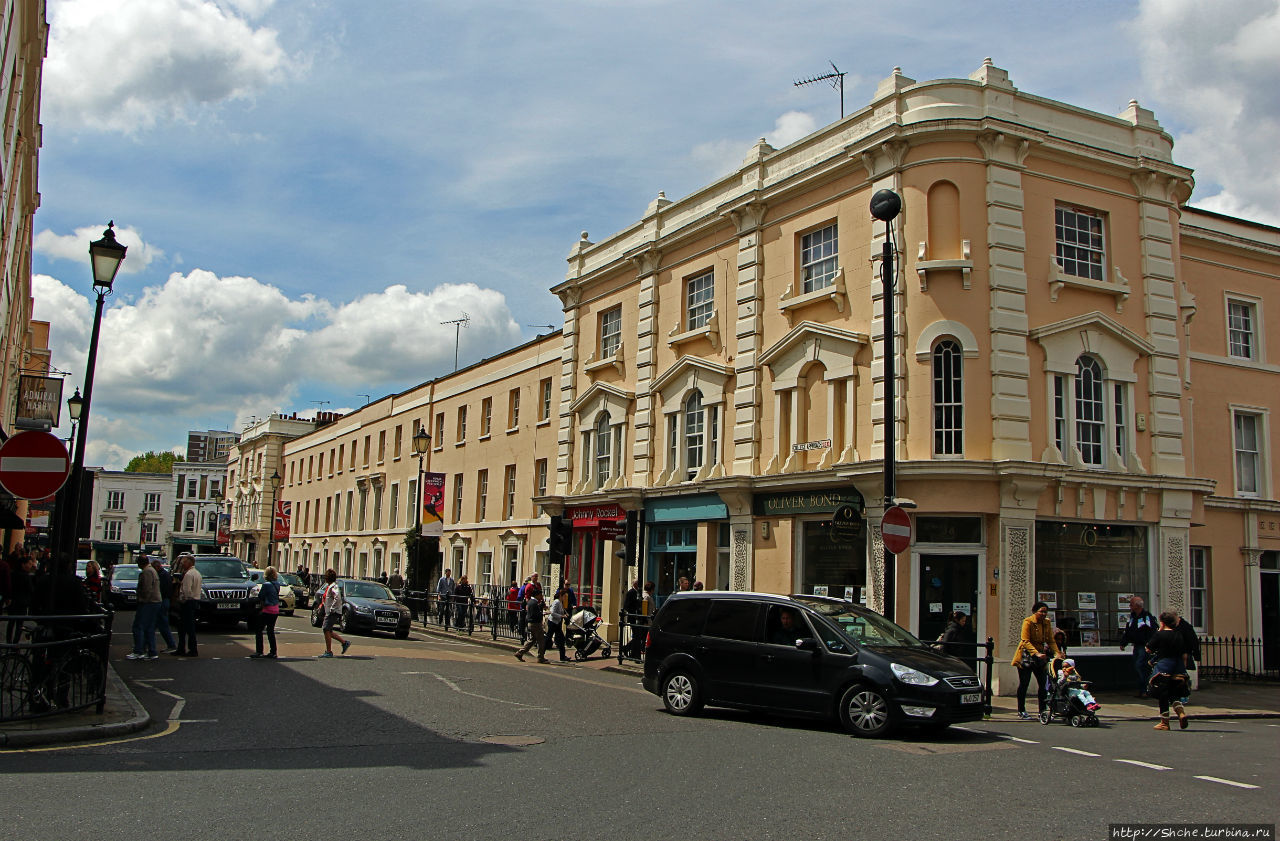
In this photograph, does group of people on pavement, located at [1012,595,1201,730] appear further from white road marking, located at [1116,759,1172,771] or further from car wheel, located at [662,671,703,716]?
car wheel, located at [662,671,703,716]

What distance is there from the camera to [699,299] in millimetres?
25531

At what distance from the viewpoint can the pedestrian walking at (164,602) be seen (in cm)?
1794

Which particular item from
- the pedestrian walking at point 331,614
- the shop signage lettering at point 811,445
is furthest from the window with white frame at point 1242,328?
the pedestrian walking at point 331,614

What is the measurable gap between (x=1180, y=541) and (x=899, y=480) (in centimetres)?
612

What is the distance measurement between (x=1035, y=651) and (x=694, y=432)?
11.4 meters

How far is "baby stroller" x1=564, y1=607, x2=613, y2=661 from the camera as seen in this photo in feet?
74.3

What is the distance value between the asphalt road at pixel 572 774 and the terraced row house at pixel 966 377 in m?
4.53


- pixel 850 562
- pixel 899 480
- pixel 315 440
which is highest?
pixel 315 440

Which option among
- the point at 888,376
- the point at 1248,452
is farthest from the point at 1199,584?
the point at 888,376

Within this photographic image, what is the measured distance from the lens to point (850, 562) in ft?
66.0

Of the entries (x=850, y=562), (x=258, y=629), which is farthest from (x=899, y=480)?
(x=258, y=629)

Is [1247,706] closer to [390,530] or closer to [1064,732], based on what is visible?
[1064,732]

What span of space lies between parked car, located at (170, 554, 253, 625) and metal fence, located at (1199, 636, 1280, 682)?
→ 21.3 m

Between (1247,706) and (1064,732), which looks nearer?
(1064,732)
